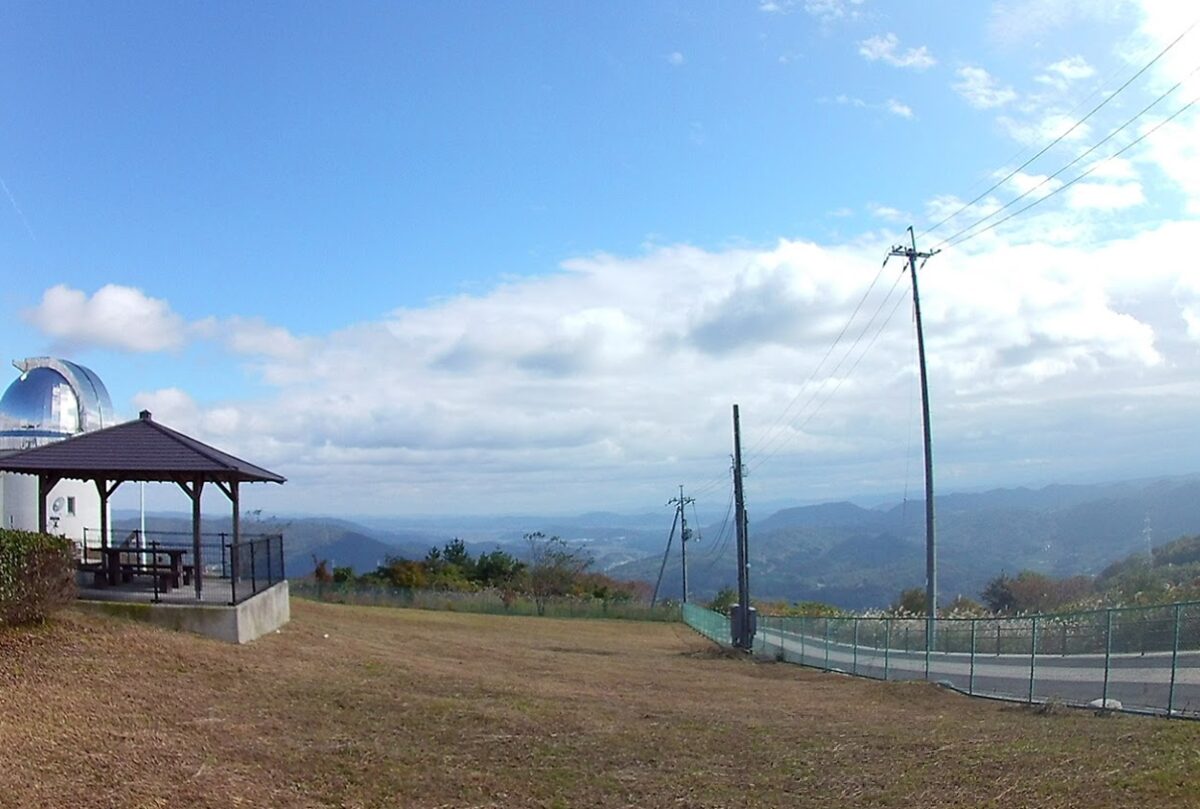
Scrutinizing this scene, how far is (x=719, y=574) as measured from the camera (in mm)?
128875

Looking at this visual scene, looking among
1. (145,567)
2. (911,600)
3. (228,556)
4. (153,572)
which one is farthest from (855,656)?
(911,600)

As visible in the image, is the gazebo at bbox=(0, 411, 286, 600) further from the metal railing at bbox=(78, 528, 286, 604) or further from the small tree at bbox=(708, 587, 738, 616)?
the small tree at bbox=(708, 587, 738, 616)

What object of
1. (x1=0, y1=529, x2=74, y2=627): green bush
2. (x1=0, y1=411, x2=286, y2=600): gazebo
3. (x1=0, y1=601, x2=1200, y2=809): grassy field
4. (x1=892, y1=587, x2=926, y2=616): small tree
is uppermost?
(x1=0, y1=411, x2=286, y2=600): gazebo

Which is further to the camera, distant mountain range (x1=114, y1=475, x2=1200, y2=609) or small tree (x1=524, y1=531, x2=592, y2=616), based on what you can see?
distant mountain range (x1=114, y1=475, x2=1200, y2=609)

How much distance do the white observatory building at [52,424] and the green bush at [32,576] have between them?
12610 mm

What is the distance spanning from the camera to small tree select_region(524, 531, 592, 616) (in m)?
60.5

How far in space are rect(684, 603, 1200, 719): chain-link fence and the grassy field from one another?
100 centimetres

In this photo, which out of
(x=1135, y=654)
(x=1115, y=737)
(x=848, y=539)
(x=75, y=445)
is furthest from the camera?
(x=848, y=539)

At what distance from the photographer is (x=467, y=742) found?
10.8 m

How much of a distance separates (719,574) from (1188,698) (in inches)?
4652

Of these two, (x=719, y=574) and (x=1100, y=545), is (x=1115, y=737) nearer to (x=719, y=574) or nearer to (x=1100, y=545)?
(x=1100, y=545)

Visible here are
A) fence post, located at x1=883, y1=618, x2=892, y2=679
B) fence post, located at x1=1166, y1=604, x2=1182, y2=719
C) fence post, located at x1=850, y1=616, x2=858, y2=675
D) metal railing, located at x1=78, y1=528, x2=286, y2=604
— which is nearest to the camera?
fence post, located at x1=1166, y1=604, x2=1182, y2=719

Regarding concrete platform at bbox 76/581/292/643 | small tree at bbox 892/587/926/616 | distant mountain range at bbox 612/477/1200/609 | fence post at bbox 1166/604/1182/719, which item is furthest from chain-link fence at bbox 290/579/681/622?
fence post at bbox 1166/604/1182/719

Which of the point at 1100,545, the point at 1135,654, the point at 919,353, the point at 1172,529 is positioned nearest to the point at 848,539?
the point at 1100,545
